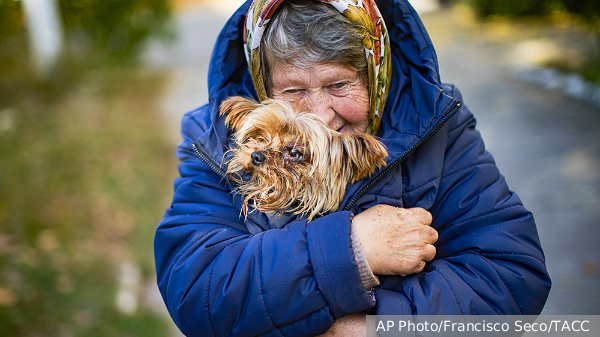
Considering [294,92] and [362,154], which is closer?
[362,154]

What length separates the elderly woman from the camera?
1.59 metres

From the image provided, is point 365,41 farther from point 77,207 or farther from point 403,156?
point 77,207

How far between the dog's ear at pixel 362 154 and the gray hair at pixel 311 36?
32 centimetres

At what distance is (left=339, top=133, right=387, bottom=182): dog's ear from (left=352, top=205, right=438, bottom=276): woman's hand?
0.51 feet

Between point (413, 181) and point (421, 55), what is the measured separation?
0.58m

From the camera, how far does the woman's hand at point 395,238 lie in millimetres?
1639

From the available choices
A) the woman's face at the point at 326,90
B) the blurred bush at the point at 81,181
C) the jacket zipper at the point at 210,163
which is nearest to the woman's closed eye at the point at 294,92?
the woman's face at the point at 326,90

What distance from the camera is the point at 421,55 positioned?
1964 millimetres

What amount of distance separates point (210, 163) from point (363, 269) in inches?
30.1

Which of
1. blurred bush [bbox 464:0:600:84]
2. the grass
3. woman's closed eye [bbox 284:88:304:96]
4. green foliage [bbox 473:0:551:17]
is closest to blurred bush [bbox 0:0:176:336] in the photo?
the grass

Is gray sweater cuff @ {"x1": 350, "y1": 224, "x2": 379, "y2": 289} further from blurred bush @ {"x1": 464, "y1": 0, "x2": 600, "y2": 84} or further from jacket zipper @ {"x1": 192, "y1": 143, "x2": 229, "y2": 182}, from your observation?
blurred bush @ {"x1": 464, "y1": 0, "x2": 600, "y2": 84}

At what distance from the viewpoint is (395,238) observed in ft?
5.47

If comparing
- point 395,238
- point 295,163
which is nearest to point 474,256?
point 395,238

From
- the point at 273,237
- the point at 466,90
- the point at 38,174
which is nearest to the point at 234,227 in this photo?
the point at 273,237
